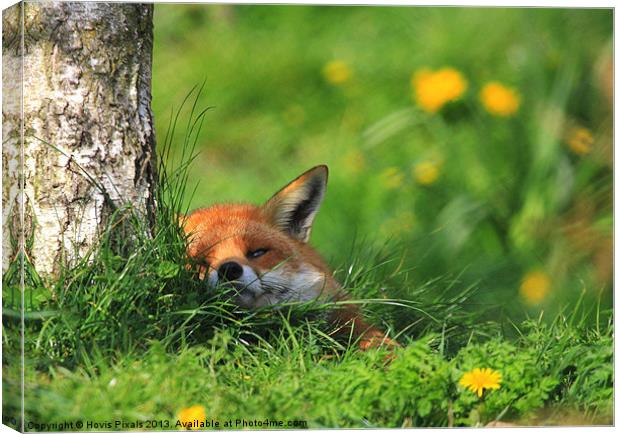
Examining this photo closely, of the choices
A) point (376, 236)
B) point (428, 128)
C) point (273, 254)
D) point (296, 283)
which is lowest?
point (376, 236)

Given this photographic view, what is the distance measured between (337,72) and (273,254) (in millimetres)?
3626

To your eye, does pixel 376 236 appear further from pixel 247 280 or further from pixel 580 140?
pixel 247 280

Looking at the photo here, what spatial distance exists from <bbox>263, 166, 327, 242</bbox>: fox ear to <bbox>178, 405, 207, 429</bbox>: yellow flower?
1237 mm

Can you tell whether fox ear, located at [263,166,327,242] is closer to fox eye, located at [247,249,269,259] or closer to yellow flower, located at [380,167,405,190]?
fox eye, located at [247,249,269,259]

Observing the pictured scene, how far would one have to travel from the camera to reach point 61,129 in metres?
4.15

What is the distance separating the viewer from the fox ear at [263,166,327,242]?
188 inches

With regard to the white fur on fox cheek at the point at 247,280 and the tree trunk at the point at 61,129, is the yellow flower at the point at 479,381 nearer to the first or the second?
the white fur on fox cheek at the point at 247,280

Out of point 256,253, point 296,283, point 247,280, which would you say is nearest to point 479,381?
point 296,283

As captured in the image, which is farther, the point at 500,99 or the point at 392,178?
the point at 392,178

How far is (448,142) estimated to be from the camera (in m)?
6.90

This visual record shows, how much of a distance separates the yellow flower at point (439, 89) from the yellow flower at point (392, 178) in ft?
1.75

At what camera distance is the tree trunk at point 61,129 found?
13.5ft

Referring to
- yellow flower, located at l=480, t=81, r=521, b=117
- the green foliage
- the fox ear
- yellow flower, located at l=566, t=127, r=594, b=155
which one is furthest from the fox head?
yellow flower, located at l=480, t=81, r=521, b=117

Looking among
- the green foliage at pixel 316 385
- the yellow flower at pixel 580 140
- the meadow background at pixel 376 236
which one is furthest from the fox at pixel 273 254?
the yellow flower at pixel 580 140
